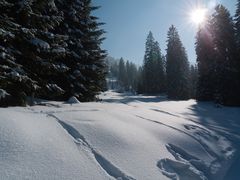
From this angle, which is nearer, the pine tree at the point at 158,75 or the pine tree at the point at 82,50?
the pine tree at the point at 82,50

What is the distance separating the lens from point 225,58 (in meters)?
29.3

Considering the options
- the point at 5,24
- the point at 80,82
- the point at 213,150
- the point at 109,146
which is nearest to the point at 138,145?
the point at 109,146

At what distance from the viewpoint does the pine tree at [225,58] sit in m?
27.7

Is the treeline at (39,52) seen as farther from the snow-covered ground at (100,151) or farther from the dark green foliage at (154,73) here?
the dark green foliage at (154,73)

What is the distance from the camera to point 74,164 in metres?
4.80

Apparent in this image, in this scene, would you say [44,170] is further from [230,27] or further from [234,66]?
[230,27]

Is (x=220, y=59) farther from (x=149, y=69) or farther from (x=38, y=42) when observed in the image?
(x=149, y=69)

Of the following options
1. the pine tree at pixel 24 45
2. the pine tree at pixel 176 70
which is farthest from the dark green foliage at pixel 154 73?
the pine tree at pixel 24 45

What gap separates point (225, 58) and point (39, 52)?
78.1ft

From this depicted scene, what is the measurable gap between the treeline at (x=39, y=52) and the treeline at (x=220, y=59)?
1620 cm

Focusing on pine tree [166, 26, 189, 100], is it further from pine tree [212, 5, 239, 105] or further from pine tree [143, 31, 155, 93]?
pine tree [212, 5, 239, 105]

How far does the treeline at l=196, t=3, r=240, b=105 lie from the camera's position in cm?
2786

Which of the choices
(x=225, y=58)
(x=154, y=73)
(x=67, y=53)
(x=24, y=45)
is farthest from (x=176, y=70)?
(x=24, y=45)

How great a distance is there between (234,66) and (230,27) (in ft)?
16.4
